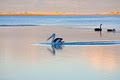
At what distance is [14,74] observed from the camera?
1119 centimetres

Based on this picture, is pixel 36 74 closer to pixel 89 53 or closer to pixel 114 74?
pixel 114 74

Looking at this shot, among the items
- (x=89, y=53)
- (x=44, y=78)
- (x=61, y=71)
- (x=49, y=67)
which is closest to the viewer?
(x=44, y=78)

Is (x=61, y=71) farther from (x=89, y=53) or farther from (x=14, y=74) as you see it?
(x=89, y=53)

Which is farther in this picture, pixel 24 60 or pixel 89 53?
pixel 89 53

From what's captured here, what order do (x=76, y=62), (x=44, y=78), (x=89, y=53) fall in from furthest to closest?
(x=89, y=53) < (x=76, y=62) < (x=44, y=78)

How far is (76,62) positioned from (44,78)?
3.16 m

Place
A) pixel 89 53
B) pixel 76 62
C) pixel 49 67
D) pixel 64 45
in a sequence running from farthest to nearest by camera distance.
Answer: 1. pixel 64 45
2. pixel 89 53
3. pixel 76 62
4. pixel 49 67

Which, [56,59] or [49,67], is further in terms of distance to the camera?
[56,59]

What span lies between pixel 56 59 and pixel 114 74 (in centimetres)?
371

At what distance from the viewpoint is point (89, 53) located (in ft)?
54.6

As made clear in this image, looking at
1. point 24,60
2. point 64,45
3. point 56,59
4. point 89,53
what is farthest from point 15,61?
point 64,45

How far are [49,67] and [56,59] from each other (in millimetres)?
2007

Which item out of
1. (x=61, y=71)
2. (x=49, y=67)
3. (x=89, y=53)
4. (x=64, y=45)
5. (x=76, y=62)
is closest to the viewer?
(x=61, y=71)

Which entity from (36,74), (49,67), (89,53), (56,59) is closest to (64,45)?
(89,53)
